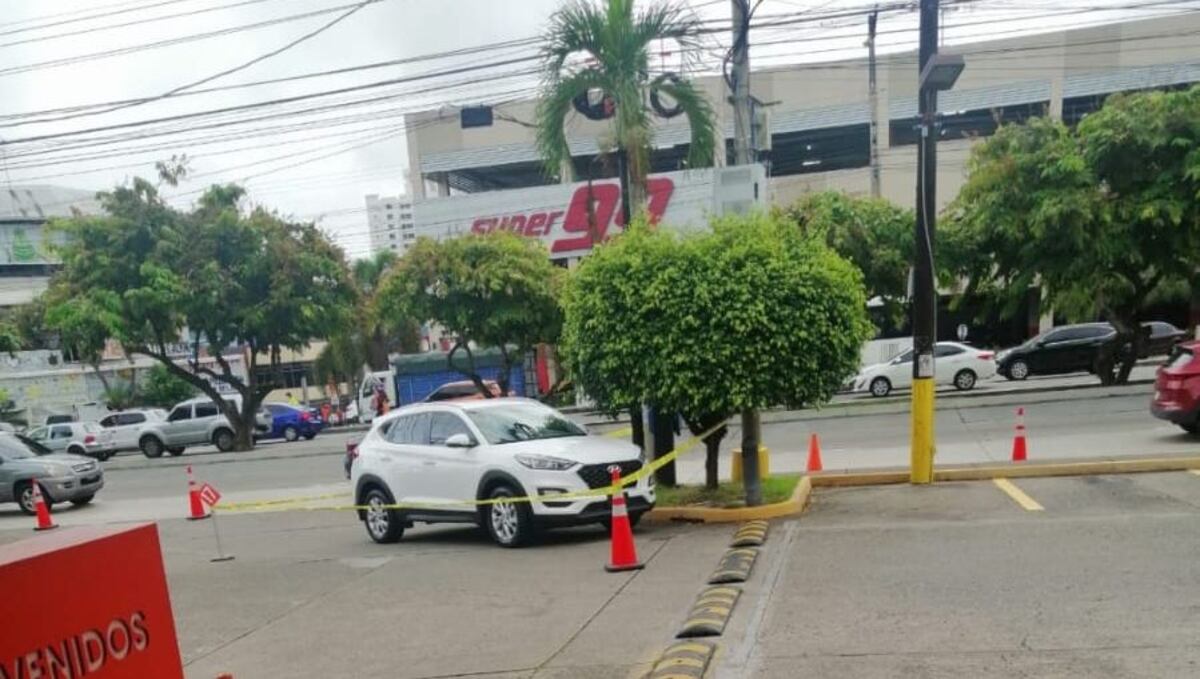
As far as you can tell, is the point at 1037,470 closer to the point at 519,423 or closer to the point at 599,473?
the point at 599,473

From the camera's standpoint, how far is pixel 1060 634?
542 cm

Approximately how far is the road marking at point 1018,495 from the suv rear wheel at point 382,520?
23.8 ft

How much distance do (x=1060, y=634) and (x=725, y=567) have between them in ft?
9.66

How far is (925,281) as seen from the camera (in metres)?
11.2

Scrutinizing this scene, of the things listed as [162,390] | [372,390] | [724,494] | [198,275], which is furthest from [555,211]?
[724,494]

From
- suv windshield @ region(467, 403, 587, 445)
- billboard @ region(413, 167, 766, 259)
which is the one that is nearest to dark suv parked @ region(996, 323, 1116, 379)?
billboard @ region(413, 167, 766, 259)

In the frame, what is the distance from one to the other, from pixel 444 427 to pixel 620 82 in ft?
18.1

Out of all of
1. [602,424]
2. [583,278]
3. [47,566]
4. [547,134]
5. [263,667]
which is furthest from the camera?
[602,424]

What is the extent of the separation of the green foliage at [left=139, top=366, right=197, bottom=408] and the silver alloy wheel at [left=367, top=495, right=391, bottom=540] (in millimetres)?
40716

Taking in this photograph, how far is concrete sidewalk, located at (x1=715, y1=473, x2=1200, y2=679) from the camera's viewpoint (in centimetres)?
511

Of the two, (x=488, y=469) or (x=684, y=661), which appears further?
(x=488, y=469)

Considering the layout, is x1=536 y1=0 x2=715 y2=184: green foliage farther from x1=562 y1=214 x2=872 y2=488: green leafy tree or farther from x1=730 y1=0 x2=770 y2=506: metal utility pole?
x1=562 y1=214 x2=872 y2=488: green leafy tree

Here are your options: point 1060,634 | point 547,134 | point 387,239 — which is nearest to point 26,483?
point 547,134

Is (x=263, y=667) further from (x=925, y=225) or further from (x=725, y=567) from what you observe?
(x=925, y=225)
